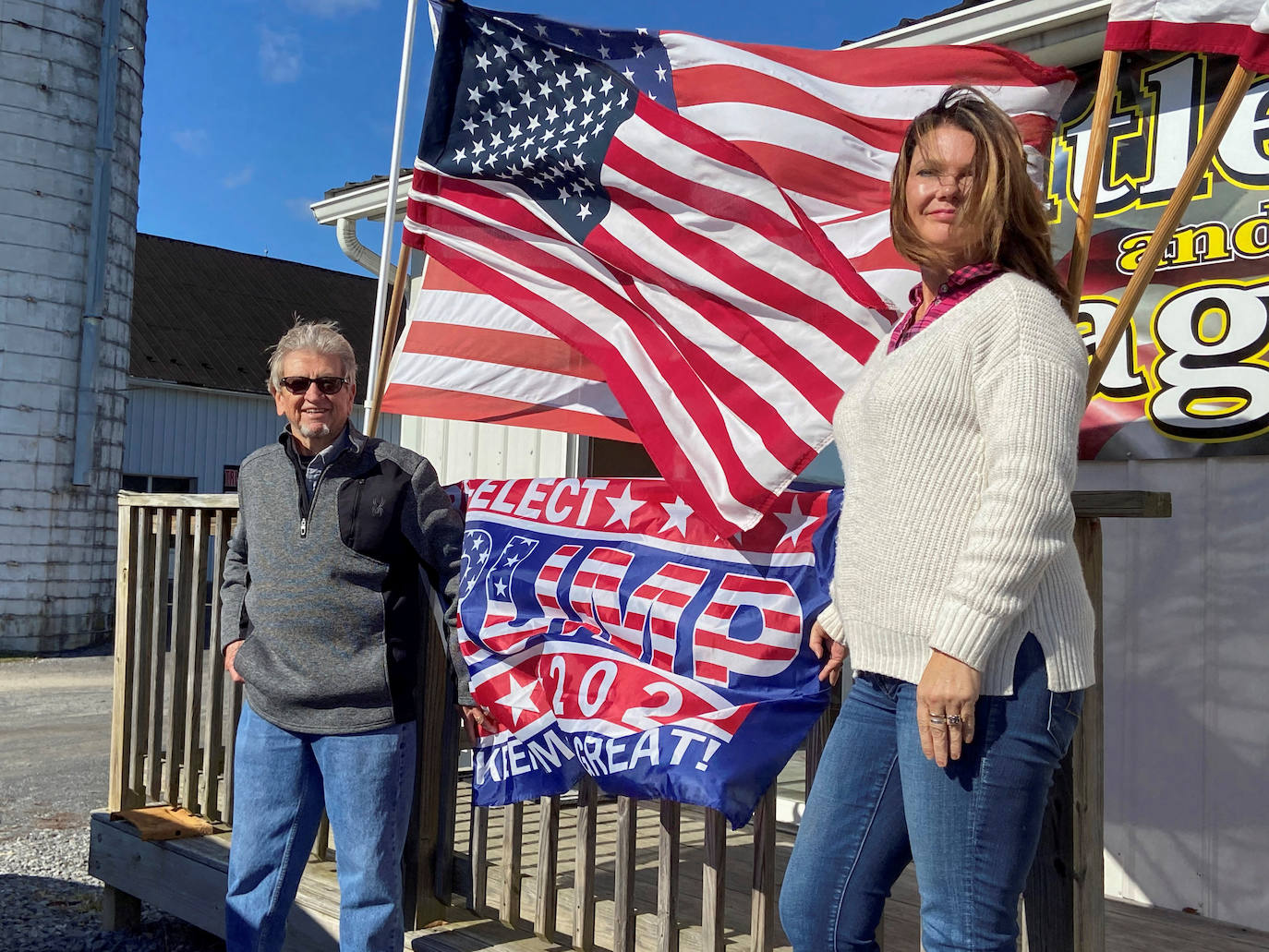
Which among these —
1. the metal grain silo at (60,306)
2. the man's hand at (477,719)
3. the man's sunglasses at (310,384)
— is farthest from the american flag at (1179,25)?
the metal grain silo at (60,306)

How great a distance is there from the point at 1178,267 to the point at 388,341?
288 centimetres

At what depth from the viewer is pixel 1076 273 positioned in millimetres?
2383

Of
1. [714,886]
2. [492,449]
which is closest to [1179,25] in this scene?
[714,886]

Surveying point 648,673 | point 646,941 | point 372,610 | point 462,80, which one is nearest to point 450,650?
point 372,610

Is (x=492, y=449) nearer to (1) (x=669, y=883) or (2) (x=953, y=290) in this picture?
(1) (x=669, y=883)

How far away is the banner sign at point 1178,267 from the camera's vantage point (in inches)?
169

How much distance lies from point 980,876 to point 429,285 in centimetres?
299

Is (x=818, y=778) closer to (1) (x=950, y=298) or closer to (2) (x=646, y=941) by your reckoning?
(1) (x=950, y=298)

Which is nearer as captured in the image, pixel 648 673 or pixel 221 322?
pixel 648 673

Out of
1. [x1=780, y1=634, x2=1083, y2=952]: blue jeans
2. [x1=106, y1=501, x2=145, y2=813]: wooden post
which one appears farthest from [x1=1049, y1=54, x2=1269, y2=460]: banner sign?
[x1=106, y1=501, x2=145, y2=813]: wooden post

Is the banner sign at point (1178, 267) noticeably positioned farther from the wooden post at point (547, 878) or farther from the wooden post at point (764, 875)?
the wooden post at point (547, 878)

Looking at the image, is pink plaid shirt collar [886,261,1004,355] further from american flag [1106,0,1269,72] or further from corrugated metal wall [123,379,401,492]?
corrugated metal wall [123,379,401,492]

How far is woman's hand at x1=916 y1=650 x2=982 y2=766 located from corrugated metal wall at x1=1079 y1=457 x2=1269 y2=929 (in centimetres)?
293

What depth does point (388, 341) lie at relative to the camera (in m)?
3.82
